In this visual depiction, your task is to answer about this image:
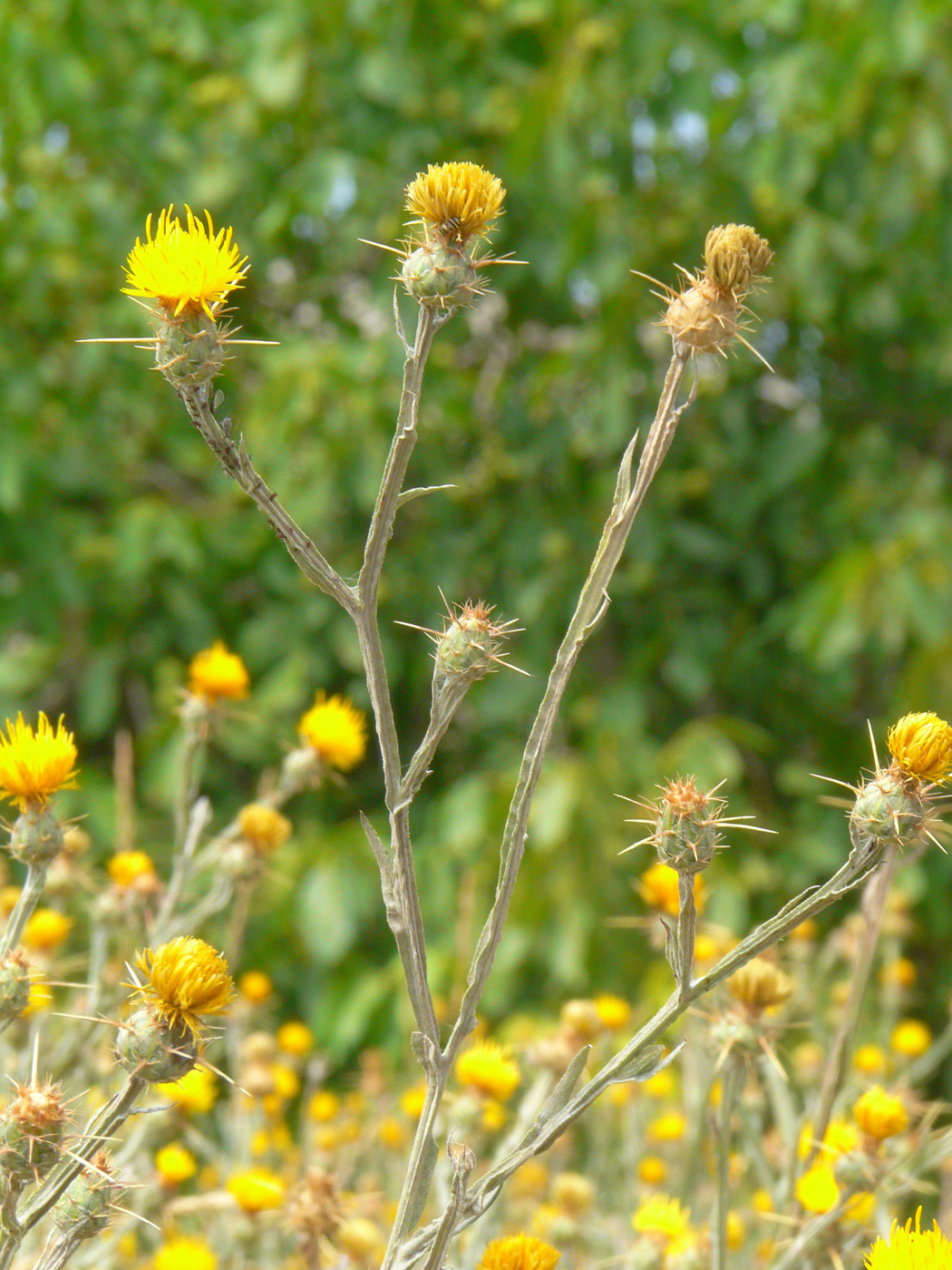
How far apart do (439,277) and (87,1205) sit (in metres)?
0.43

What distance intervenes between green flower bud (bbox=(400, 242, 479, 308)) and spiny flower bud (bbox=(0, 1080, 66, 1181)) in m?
0.39

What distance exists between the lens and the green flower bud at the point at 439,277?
0.56 metres

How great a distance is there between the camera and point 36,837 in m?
0.71

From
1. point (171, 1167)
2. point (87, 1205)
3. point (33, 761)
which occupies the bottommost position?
point (87, 1205)

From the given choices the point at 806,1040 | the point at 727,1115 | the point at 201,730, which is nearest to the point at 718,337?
the point at 727,1115

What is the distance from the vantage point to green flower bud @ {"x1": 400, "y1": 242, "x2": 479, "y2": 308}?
0.56 m

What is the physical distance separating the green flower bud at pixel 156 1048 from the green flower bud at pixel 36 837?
194 millimetres

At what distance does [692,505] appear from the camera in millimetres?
2459

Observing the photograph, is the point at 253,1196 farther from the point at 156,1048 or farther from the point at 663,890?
the point at 156,1048

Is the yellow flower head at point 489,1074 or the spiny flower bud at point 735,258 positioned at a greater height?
the spiny flower bud at point 735,258

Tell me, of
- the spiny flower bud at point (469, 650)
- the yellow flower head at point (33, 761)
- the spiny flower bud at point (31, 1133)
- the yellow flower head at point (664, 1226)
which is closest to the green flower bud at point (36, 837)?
the yellow flower head at point (33, 761)

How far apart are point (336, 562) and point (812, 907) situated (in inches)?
78.0

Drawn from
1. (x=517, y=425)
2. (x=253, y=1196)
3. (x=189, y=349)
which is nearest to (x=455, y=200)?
(x=189, y=349)

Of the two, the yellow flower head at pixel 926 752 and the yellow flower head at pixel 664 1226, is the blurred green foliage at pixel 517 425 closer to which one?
the yellow flower head at pixel 664 1226
